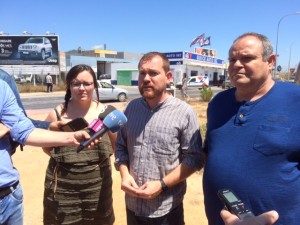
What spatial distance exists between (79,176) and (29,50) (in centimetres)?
3714

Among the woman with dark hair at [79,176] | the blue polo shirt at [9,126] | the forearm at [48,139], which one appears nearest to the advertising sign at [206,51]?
the woman with dark hair at [79,176]

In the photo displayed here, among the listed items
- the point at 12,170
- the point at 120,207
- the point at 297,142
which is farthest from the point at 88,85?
the point at 120,207

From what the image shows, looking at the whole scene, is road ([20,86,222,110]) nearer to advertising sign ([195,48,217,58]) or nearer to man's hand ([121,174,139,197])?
man's hand ([121,174,139,197])

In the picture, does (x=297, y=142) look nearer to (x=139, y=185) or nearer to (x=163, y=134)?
(x=163, y=134)

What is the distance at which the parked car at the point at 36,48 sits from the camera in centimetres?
3584

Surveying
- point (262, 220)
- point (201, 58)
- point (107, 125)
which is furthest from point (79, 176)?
point (201, 58)

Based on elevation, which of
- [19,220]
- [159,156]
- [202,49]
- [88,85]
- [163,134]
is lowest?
[19,220]

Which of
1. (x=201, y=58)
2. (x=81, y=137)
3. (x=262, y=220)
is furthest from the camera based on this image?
(x=201, y=58)

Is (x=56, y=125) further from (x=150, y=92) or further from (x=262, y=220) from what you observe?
(x=262, y=220)

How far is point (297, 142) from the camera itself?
72.3 inches

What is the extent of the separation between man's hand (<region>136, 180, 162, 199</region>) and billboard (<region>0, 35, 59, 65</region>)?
3606cm

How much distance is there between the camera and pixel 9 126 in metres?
1.89

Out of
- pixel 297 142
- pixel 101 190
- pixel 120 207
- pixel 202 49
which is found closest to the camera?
pixel 297 142

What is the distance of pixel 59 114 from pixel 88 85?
0.38 meters
